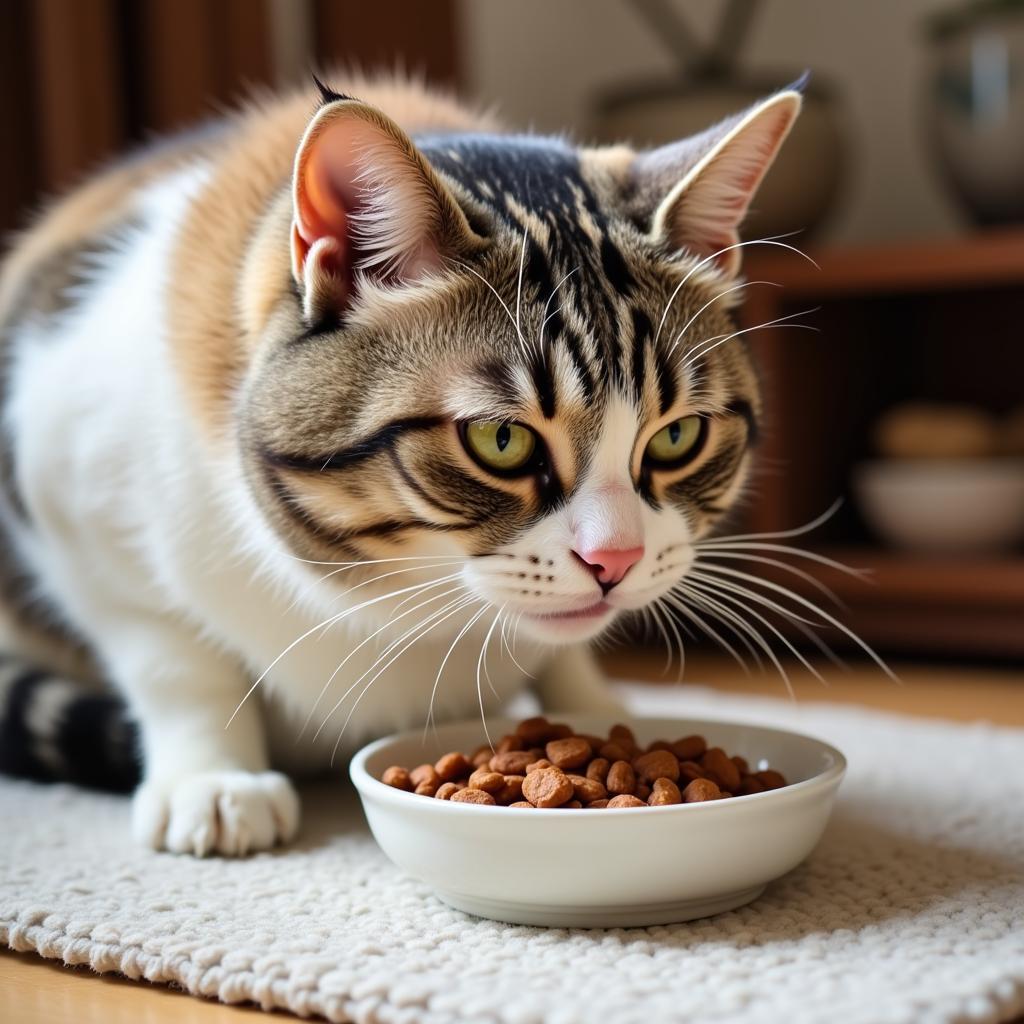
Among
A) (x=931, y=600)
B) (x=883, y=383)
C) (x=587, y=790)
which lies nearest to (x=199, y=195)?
(x=587, y=790)

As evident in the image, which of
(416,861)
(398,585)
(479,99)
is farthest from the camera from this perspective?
(479,99)

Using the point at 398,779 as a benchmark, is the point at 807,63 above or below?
above

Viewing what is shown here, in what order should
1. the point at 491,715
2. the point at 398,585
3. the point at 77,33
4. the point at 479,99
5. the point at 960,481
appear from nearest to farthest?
the point at 398,585 → the point at 491,715 → the point at 77,33 → the point at 960,481 → the point at 479,99

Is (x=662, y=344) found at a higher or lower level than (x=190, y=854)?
higher

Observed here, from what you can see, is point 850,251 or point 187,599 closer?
point 187,599

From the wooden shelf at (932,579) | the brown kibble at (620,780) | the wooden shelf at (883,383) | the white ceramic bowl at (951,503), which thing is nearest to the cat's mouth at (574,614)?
the brown kibble at (620,780)

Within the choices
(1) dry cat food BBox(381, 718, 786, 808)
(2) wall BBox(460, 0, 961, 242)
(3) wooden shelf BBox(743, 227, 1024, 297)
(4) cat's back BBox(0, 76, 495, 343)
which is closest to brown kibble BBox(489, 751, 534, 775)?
(1) dry cat food BBox(381, 718, 786, 808)

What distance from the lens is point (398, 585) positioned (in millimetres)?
966

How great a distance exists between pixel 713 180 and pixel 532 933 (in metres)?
0.54

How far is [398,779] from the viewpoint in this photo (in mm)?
899

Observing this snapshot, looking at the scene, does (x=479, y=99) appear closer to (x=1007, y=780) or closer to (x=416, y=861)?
(x=1007, y=780)

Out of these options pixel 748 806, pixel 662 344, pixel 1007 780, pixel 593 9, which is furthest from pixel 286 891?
pixel 593 9

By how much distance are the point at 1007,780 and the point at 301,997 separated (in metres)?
0.72

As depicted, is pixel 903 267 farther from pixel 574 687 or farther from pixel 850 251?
pixel 574 687
